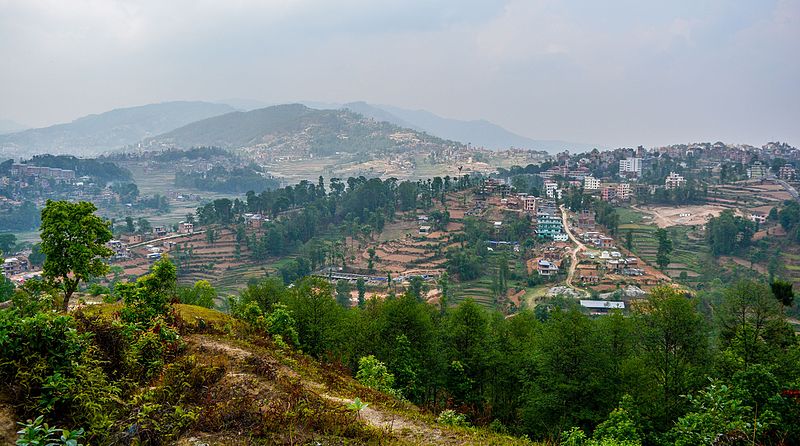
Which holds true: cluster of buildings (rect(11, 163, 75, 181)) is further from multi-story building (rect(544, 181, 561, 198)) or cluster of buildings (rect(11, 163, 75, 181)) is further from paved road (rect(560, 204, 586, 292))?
paved road (rect(560, 204, 586, 292))

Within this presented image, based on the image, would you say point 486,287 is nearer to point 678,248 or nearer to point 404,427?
point 678,248

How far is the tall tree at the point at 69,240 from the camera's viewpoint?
978 cm

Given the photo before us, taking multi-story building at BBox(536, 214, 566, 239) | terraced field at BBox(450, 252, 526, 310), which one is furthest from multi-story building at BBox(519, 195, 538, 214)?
terraced field at BBox(450, 252, 526, 310)

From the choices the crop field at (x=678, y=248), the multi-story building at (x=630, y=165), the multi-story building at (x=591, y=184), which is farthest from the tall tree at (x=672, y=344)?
the multi-story building at (x=630, y=165)

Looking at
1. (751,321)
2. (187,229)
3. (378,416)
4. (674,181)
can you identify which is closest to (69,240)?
(378,416)

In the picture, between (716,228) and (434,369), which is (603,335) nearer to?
(434,369)

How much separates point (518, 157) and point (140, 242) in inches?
4355

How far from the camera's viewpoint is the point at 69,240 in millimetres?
10070

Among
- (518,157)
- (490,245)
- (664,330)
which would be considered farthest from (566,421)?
(518,157)

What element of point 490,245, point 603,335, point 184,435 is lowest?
Answer: point 490,245

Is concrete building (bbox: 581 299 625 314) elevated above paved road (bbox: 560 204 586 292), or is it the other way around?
paved road (bbox: 560 204 586 292)

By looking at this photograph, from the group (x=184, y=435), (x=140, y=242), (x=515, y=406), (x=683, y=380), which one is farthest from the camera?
(x=140, y=242)

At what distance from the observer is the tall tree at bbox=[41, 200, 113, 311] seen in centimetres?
978

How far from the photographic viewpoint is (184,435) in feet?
15.4
